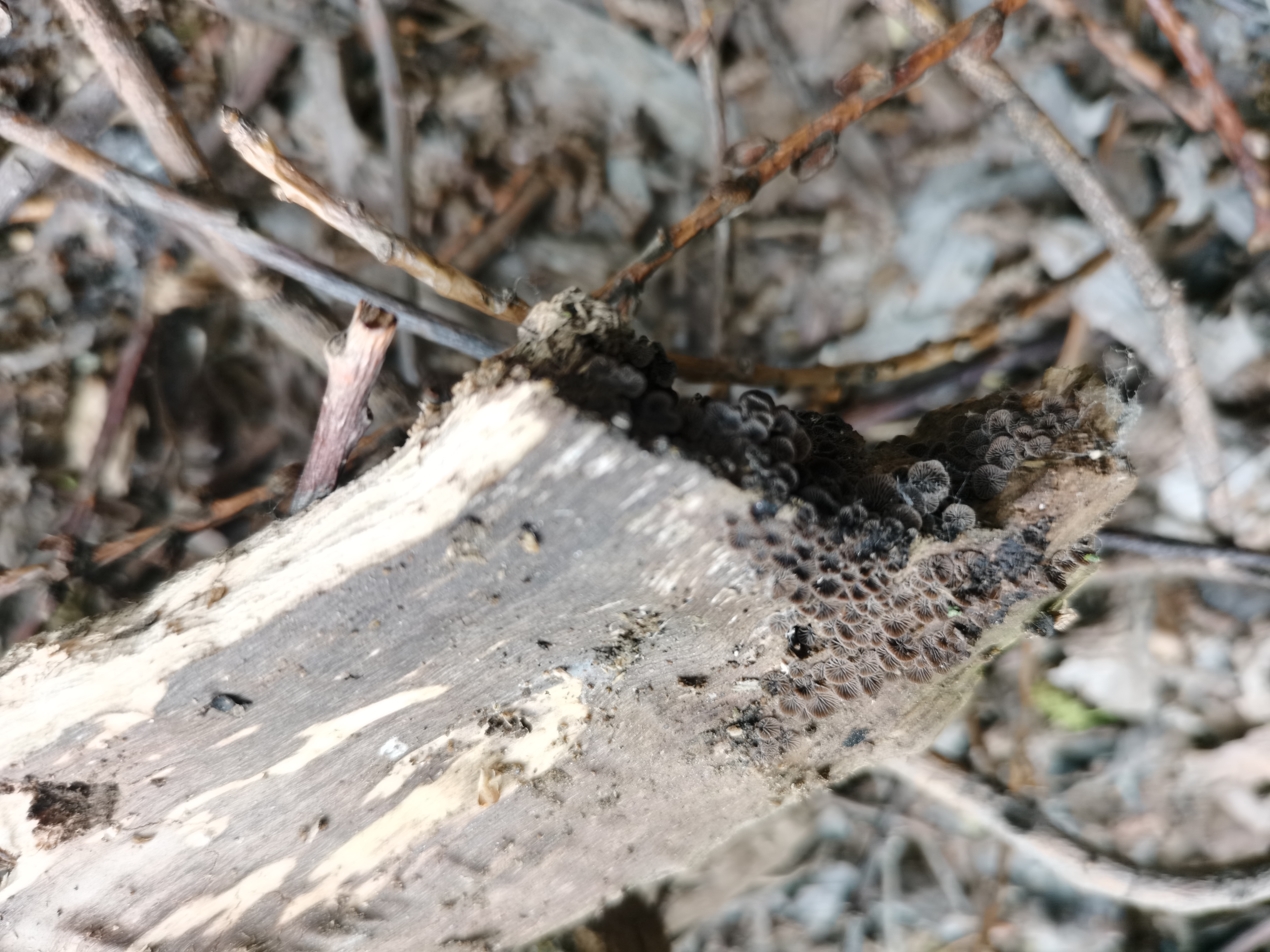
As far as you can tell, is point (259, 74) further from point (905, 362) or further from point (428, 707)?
point (905, 362)

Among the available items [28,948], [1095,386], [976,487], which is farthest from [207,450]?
[1095,386]

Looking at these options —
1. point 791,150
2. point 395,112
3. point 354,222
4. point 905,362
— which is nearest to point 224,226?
point 354,222

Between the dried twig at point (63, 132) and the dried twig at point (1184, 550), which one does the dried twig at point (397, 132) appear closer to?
the dried twig at point (63, 132)

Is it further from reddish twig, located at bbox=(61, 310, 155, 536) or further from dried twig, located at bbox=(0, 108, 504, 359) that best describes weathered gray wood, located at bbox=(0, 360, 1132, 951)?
reddish twig, located at bbox=(61, 310, 155, 536)

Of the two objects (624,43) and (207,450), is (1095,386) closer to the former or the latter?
(624,43)

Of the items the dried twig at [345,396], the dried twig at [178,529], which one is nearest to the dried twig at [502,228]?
the dried twig at [178,529]

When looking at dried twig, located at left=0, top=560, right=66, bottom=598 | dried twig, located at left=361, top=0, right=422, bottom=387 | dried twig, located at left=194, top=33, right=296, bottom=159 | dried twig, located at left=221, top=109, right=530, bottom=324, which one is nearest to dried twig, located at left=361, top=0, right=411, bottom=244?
dried twig, located at left=361, top=0, right=422, bottom=387
